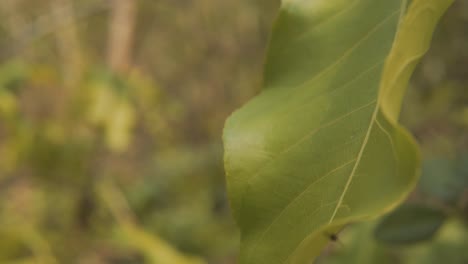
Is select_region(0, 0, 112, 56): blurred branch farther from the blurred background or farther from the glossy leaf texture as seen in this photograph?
the glossy leaf texture

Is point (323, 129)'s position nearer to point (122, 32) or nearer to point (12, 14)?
point (122, 32)

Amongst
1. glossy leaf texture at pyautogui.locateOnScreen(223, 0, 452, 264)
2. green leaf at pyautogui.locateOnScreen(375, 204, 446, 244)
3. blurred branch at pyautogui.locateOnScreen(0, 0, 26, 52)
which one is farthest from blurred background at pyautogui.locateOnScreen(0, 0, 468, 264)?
blurred branch at pyautogui.locateOnScreen(0, 0, 26, 52)

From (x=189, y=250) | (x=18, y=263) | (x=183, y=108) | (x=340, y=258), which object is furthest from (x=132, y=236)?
(x=183, y=108)

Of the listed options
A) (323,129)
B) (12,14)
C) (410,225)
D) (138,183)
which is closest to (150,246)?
(410,225)

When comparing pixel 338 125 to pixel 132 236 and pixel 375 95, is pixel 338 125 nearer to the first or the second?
pixel 375 95

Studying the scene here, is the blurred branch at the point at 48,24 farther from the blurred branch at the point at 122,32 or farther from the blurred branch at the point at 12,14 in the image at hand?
the blurred branch at the point at 12,14

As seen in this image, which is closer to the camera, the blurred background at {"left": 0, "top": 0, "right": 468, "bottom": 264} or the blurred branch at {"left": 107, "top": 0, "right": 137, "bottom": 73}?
the blurred background at {"left": 0, "top": 0, "right": 468, "bottom": 264}
